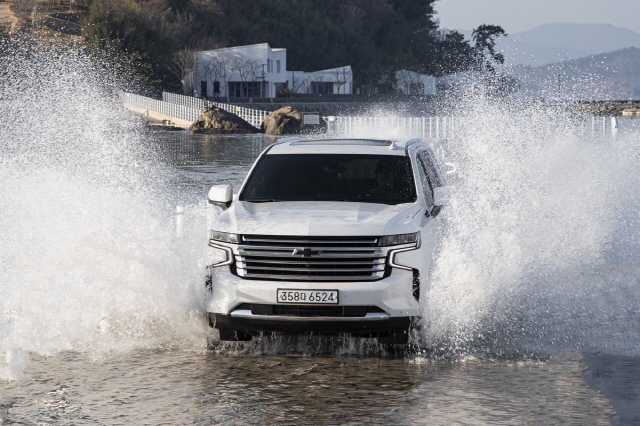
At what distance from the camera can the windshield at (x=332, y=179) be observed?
7.68 meters

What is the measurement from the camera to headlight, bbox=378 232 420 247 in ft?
21.6

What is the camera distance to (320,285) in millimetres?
6473

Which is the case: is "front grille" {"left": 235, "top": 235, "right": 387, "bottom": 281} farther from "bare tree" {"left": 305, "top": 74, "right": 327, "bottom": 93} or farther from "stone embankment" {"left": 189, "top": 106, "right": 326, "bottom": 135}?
"bare tree" {"left": 305, "top": 74, "right": 327, "bottom": 93}

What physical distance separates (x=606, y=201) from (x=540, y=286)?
936cm

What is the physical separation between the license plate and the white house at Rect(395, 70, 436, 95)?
12500 cm

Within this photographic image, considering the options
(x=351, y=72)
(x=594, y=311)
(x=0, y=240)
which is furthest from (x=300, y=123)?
(x=351, y=72)

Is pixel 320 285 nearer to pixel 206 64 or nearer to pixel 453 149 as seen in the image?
pixel 453 149

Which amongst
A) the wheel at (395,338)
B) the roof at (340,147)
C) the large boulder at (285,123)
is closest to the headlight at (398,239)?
the wheel at (395,338)

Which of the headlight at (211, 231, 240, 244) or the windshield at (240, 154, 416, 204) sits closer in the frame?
the headlight at (211, 231, 240, 244)

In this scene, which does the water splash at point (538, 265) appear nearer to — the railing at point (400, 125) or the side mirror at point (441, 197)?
the side mirror at point (441, 197)

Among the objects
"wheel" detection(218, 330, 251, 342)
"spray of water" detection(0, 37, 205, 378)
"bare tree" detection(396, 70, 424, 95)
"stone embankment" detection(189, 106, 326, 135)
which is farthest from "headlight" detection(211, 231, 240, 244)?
"bare tree" detection(396, 70, 424, 95)

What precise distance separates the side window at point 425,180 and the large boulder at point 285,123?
44.8m

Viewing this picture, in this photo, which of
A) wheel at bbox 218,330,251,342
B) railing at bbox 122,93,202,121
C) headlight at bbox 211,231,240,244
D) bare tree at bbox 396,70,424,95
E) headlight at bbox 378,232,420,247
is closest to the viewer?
headlight at bbox 378,232,420,247

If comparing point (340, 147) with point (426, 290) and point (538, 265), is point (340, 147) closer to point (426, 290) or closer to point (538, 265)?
point (426, 290)
